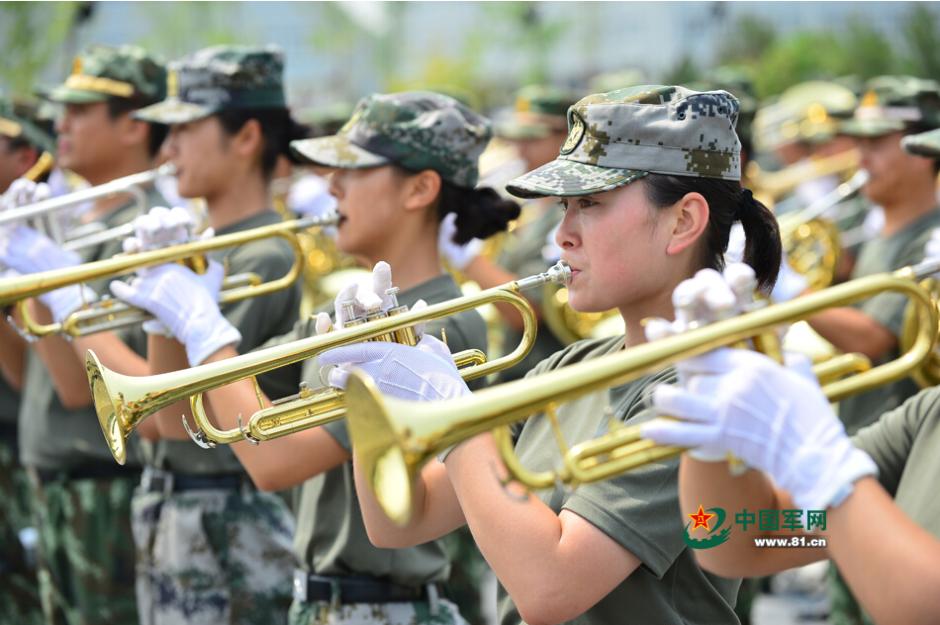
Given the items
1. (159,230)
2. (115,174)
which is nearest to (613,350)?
(159,230)

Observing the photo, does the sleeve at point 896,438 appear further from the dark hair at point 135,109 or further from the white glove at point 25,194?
the dark hair at point 135,109

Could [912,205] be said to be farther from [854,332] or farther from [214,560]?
[214,560]

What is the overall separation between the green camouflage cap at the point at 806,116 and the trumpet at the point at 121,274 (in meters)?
5.73

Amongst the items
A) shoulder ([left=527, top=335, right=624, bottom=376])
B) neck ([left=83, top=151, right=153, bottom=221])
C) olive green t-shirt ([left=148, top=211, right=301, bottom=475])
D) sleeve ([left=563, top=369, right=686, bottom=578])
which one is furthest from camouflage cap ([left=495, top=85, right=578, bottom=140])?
sleeve ([left=563, top=369, right=686, bottom=578])

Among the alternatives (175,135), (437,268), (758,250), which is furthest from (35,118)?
(758,250)

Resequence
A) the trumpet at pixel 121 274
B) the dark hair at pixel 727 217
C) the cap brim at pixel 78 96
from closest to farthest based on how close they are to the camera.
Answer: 1. the dark hair at pixel 727 217
2. the trumpet at pixel 121 274
3. the cap brim at pixel 78 96

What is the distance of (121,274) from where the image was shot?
3.98 m

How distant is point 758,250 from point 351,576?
1.58 meters

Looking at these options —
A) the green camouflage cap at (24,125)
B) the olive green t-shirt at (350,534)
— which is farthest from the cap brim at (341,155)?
the green camouflage cap at (24,125)

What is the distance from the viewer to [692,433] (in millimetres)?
1956

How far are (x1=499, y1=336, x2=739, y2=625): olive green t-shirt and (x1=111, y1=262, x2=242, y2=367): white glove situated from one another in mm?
1168

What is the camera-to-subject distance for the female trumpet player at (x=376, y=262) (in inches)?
147

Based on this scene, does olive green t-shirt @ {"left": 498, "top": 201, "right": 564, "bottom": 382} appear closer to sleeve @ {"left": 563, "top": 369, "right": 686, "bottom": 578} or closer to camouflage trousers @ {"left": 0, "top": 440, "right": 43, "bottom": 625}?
camouflage trousers @ {"left": 0, "top": 440, "right": 43, "bottom": 625}

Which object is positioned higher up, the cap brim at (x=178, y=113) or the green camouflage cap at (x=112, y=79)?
the cap brim at (x=178, y=113)
